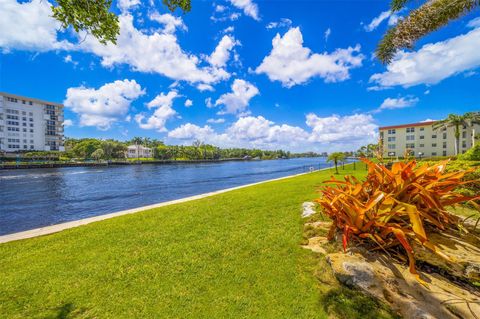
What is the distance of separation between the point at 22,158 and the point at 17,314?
102 metres

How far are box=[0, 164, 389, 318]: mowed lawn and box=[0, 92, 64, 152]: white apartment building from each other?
103422mm

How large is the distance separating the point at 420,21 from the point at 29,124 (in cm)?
11423

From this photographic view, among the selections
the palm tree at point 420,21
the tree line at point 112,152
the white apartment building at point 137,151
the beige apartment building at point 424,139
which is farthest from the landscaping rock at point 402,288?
the white apartment building at point 137,151

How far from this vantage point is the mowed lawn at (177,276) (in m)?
3.16

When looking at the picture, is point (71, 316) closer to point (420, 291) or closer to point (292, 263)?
point (292, 263)

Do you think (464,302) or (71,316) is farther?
(71,316)

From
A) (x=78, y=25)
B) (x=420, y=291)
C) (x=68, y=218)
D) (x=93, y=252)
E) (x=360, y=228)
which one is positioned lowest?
(x=68, y=218)

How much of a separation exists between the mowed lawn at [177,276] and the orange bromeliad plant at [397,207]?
40.7 inches

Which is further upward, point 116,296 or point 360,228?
point 360,228

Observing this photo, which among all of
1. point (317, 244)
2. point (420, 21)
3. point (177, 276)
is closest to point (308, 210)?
point (317, 244)

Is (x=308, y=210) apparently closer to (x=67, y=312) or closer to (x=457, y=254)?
(x=457, y=254)

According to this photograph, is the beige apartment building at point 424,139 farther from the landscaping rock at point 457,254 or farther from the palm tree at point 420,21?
the landscaping rock at point 457,254

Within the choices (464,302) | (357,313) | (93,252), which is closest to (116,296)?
(93,252)

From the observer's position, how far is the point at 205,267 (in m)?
4.30
